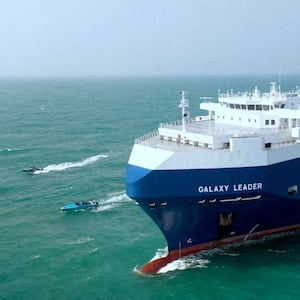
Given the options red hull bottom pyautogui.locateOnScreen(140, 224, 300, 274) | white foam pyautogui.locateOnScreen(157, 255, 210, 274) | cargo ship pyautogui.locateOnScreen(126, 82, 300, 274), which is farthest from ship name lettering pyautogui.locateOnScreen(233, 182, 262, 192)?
white foam pyautogui.locateOnScreen(157, 255, 210, 274)

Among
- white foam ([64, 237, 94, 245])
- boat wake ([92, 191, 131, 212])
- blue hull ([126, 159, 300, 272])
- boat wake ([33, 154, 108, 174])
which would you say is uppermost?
blue hull ([126, 159, 300, 272])

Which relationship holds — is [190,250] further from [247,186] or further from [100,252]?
[100,252]

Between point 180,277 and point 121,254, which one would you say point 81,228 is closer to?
point 121,254

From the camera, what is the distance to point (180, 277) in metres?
25.6

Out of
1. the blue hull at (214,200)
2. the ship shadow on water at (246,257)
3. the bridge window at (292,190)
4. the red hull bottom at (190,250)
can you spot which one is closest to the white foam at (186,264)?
the ship shadow on water at (246,257)

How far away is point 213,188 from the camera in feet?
81.5

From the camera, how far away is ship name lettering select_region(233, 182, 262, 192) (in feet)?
82.3

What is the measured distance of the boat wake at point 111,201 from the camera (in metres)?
37.0

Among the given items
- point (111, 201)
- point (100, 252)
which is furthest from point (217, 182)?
point (111, 201)

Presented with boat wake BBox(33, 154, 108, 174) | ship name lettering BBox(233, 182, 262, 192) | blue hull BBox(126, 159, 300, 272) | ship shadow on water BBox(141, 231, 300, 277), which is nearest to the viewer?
blue hull BBox(126, 159, 300, 272)

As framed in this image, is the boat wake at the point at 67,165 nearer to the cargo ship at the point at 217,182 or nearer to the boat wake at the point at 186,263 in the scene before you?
the cargo ship at the point at 217,182

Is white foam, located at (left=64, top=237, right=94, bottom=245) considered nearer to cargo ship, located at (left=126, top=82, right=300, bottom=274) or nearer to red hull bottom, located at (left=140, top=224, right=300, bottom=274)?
red hull bottom, located at (left=140, top=224, right=300, bottom=274)

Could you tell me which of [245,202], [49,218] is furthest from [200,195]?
[49,218]

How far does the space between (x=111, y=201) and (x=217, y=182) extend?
50.3 feet
